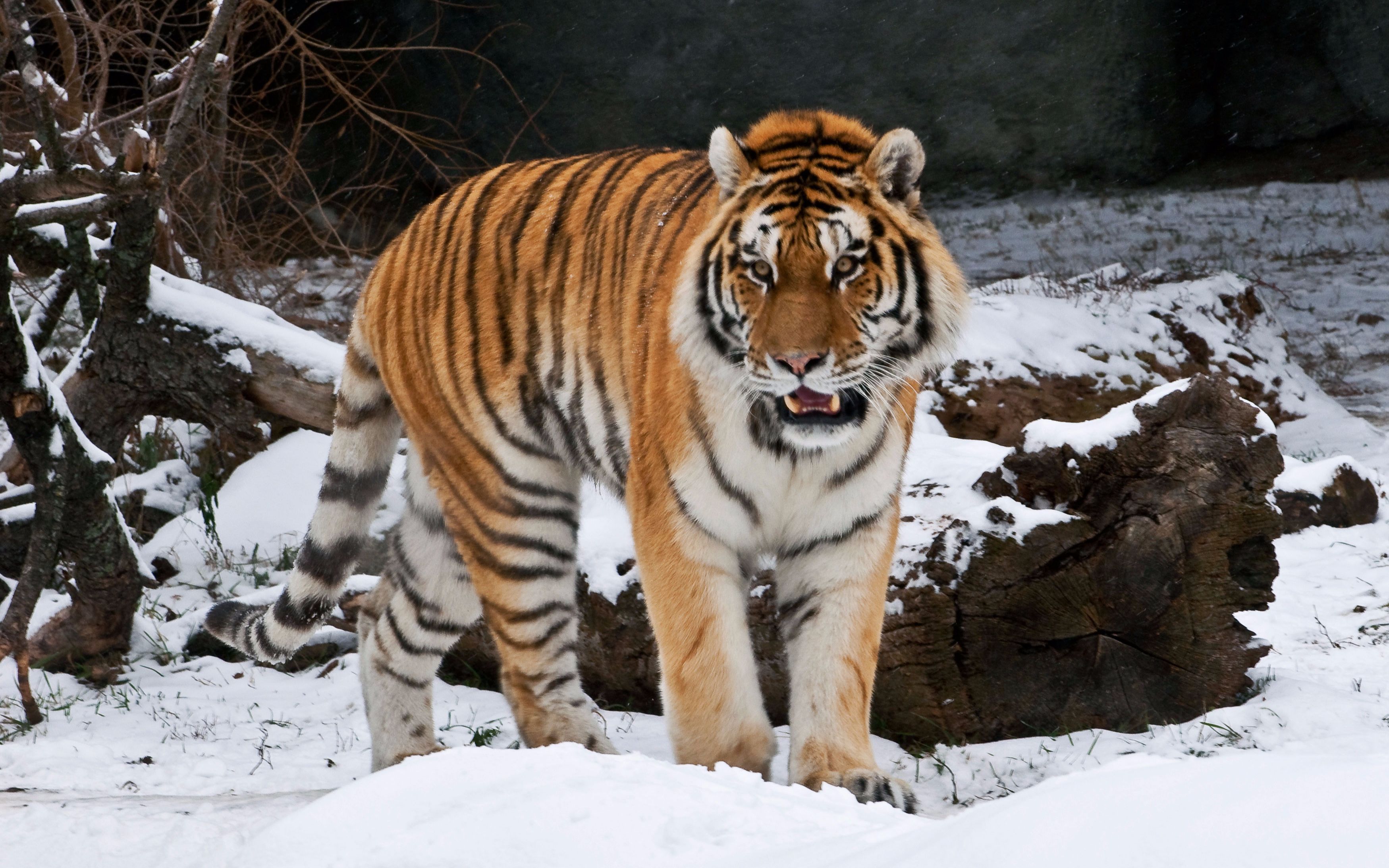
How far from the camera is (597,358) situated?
3.17m

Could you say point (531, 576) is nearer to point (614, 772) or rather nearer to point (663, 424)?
point (663, 424)

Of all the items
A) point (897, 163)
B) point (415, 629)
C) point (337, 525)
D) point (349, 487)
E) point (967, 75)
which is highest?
point (967, 75)

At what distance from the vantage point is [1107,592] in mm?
3615

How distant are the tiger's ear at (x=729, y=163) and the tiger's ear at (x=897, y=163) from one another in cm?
27

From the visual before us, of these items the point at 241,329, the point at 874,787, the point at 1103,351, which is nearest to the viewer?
the point at 874,787

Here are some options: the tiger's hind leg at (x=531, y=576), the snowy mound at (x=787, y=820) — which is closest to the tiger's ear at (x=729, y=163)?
the tiger's hind leg at (x=531, y=576)

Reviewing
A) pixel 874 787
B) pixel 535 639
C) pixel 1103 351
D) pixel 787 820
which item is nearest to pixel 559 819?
pixel 787 820

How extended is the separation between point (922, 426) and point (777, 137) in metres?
3.32

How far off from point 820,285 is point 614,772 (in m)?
1.13

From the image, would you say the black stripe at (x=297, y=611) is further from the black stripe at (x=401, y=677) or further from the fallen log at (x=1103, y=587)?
the fallen log at (x=1103, y=587)

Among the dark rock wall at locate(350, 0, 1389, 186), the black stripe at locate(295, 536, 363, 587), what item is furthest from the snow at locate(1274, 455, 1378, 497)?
the dark rock wall at locate(350, 0, 1389, 186)

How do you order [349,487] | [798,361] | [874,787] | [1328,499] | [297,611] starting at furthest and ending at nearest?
[1328,499] < [349,487] < [297,611] < [874,787] < [798,361]

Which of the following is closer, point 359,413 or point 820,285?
point 820,285

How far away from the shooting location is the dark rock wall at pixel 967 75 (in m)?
11.9
